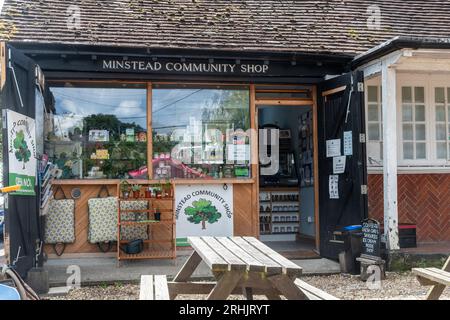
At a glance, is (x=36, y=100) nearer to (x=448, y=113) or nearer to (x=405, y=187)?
(x=405, y=187)

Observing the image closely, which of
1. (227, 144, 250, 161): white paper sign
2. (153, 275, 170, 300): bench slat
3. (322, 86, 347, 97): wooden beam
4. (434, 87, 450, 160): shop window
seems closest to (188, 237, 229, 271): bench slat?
(153, 275, 170, 300): bench slat

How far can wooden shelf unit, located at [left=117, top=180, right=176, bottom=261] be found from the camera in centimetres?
765

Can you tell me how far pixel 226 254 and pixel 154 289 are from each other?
72cm

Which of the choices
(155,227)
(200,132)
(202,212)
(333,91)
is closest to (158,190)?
(155,227)

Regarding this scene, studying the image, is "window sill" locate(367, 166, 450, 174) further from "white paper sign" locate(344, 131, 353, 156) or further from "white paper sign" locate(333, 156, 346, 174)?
"white paper sign" locate(344, 131, 353, 156)

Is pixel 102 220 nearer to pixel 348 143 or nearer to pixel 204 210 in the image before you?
pixel 204 210

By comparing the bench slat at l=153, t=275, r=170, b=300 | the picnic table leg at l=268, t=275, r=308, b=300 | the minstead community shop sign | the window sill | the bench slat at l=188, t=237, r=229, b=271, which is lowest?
the bench slat at l=153, t=275, r=170, b=300

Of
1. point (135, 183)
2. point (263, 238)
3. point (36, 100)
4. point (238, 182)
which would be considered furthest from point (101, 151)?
point (263, 238)

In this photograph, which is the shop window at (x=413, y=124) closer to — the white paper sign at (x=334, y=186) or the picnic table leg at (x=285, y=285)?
the white paper sign at (x=334, y=186)

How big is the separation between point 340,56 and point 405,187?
2.62m

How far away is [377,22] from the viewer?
32.8 ft

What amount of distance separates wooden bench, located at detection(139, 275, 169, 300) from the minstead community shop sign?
4.03 meters

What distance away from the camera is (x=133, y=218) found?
26.8 ft

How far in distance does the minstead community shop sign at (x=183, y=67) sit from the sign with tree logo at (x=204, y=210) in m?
1.79
